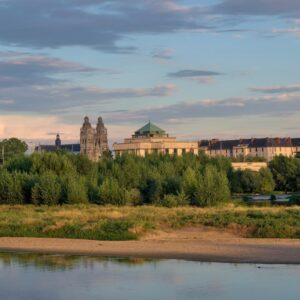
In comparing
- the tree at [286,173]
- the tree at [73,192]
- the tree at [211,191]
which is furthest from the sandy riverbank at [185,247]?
the tree at [286,173]

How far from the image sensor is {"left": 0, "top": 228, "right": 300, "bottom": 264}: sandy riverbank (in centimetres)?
2650

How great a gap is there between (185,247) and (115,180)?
91.1ft

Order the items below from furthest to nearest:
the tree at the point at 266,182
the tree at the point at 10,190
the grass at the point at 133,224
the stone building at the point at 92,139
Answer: the stone building at the point at 92,139 → the tree at the point at 266,182 → the tree at the point at 10,190 → the grass at the point at 133,224

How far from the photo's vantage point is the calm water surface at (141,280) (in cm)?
1933

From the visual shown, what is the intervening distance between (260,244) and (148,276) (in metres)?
8.51

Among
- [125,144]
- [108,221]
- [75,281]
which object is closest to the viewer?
[75,281]

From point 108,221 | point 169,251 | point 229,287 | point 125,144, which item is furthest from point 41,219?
point 125,144

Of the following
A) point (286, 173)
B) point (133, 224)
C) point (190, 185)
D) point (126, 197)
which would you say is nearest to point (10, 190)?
point (126, 197)

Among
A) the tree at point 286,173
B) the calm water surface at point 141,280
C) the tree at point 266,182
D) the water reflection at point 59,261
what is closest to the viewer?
the calm water surface at point 141,280

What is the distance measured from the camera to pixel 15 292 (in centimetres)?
1975

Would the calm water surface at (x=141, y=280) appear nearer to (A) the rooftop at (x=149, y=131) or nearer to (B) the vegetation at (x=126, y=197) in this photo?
(B) the vegetation at (x=126, y=197)

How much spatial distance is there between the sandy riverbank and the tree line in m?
18.3

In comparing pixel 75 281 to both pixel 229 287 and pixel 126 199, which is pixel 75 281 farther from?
pixel 126 199

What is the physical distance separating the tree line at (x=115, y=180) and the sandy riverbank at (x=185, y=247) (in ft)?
59.9
